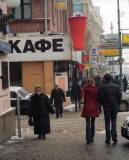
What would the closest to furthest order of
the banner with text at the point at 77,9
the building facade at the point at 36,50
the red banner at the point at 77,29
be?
1. the red banner at the point at 77,29
2. the building facade at the point at 36,50
3. the banner with text at the point at 77,9

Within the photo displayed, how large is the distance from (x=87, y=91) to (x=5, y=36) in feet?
9.02

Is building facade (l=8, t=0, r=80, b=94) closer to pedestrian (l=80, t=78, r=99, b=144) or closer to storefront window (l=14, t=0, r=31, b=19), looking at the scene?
storefront window (l=14, t=0, r=31, b=19)

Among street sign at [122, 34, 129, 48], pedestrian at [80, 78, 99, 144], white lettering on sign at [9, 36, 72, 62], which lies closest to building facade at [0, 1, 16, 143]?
pedestrian at [80, 78, 99, 144]

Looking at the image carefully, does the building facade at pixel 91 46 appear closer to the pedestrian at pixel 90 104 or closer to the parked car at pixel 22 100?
the parked car at pixel 22 100

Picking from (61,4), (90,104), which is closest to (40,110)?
(90,104)

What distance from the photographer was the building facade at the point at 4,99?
405 inches

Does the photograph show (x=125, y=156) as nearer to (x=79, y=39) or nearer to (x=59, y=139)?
(x=59, y=139)

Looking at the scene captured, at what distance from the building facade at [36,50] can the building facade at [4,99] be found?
13.7 meters

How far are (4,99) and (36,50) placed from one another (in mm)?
14497

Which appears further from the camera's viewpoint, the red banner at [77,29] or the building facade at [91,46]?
the building facade at [91,46]

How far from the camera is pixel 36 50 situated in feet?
83.0

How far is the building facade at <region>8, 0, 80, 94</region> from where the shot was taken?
985 inches

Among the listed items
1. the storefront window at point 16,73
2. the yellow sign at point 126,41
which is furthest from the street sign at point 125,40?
the storefront window at point 16,73

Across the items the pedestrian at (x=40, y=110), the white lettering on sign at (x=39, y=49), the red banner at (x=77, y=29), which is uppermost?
the red banner at (x=77, y=29)
